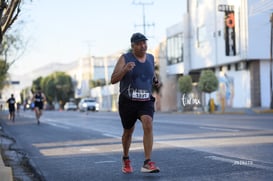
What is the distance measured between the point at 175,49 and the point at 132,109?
49.1 m

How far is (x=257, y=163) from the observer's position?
765 centimetres

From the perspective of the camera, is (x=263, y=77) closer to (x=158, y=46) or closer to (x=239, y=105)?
(x=239, y=105)

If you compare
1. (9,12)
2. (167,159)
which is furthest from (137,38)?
(9,12)

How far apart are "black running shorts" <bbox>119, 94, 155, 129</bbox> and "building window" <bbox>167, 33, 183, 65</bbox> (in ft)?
154

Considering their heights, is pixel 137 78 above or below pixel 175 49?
below

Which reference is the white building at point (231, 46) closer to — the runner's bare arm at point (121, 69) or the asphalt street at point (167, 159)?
the asphalt street at point (167, 159)

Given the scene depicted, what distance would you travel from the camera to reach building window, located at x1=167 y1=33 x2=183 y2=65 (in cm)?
5434

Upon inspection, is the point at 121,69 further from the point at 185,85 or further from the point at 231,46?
the point at 185,85

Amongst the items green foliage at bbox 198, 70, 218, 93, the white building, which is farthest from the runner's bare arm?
green foliage at bbox 198, 70, 218, 93

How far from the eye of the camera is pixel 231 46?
42781 millimetres

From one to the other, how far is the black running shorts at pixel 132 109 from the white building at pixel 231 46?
28.3m

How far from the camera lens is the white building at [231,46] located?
133 ft

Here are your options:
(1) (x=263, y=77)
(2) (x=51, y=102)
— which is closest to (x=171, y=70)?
(1) (x=263, y=77)

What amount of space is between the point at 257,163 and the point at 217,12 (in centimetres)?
3979
